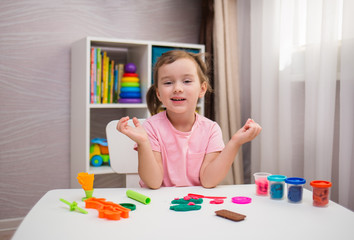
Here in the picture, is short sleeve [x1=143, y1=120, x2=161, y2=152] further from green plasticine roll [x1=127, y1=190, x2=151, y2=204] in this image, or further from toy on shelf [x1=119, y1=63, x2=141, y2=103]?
toy on shelf [x1=119, y1=63, x2=141, y2=103]

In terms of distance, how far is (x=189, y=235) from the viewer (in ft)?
2.41

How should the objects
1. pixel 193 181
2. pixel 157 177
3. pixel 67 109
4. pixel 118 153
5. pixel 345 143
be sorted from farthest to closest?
pixel 67 109, pixel 345 143, pixel 118 153, pixel 193 181, pixel 157 177

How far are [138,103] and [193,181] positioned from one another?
116 cm

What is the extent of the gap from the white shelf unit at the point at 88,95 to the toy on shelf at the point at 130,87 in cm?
4

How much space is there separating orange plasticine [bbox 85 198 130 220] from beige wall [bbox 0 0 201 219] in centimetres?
169

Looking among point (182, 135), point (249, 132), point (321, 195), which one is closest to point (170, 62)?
point (182, 135)

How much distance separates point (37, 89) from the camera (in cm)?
246

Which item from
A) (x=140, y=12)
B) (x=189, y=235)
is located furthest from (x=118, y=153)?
(x=140, y=12)

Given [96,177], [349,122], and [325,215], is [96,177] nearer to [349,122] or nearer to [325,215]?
[349,122]

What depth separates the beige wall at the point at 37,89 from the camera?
2393 millimetres

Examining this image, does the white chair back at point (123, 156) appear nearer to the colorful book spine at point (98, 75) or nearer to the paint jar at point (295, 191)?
the paint jar at point (295, 191)

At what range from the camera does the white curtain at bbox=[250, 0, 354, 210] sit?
161 centimetres

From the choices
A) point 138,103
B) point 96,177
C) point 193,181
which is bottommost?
point 96,177

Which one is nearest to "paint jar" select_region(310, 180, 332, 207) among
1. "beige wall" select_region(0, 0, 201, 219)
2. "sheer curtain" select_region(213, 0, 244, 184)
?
"sheer curtain" select_region(213, 0, 244, 184)
